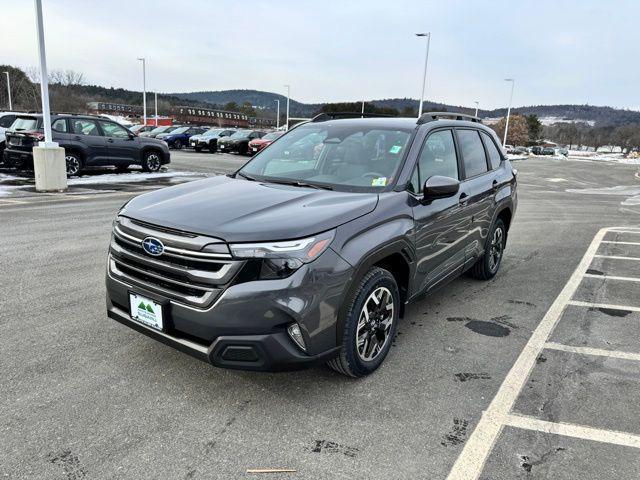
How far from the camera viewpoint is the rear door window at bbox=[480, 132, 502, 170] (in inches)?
211

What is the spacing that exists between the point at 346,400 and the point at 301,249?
1056mm

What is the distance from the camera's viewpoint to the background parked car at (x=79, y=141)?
13422mm

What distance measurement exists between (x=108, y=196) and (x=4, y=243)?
4.89 meters

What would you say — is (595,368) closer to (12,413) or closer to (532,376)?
(532,376)

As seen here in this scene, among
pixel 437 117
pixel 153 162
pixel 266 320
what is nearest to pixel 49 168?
pixel 153 162

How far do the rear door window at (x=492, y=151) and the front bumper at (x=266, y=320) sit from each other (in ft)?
10.7

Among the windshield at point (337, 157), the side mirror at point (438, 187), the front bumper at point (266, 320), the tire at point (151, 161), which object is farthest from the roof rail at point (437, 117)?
the tire at point (151, 161)

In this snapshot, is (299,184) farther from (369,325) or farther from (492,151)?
(492,151)

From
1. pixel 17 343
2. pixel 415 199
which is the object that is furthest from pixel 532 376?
pixel 17 343

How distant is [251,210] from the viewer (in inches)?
117

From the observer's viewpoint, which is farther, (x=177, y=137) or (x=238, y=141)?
(x=177, y=137)

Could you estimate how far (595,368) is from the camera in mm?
3609

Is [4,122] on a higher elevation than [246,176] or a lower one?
higher

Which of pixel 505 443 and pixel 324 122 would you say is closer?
pixel 505 443
